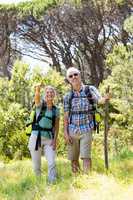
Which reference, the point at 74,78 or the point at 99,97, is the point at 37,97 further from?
the point at 99,97

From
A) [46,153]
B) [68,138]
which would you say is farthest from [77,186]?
[46,153]

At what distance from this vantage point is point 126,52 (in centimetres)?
1794

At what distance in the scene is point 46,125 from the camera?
22.7ft

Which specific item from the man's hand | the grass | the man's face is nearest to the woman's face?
the man's face

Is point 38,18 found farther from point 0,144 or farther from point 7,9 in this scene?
point 0,144

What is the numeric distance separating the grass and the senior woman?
33cm

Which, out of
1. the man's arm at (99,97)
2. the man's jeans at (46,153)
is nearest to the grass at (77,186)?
the man's jeans at (46,153)

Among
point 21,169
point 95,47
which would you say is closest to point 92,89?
point 21,169

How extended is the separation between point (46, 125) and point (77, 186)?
1416 mm


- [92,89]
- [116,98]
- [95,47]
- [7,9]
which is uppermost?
[7,9]

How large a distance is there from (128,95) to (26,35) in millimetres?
11500

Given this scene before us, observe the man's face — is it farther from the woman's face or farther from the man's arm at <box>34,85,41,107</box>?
the man's arm at <box>34,85,41,107</box>

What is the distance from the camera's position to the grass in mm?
5102

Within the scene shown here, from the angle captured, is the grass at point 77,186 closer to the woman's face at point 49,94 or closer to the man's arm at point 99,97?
the man's arm at point 99,97
